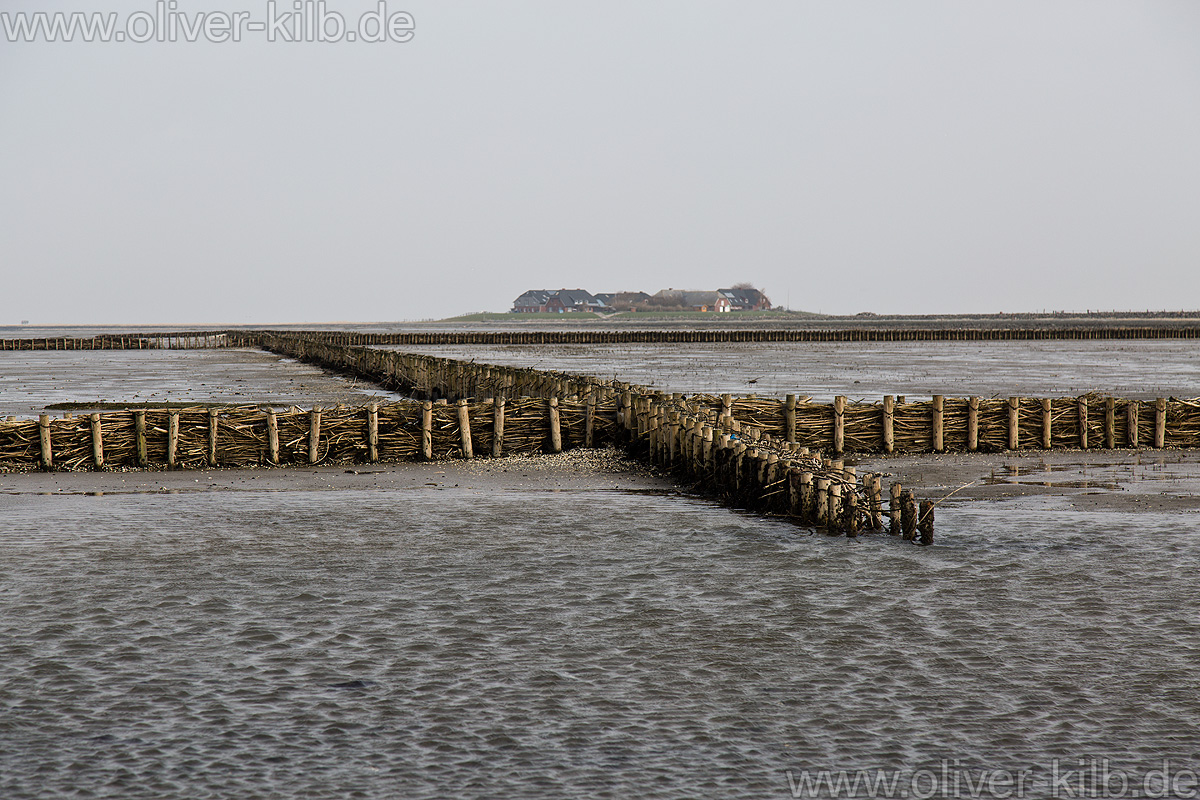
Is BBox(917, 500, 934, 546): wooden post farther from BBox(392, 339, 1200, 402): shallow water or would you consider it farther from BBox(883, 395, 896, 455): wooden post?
BBox(392, 339, 1200, 402): shallow water

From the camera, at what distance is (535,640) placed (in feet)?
30.9

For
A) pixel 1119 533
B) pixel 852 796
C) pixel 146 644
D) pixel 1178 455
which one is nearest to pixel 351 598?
pixel 146 644

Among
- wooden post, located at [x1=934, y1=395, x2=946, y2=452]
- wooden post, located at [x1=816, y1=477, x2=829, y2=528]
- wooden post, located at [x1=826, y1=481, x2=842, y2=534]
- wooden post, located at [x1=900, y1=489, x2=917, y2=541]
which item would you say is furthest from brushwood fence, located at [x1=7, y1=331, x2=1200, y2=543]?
wooden post, located at [x1=900, y1=489, x2=917, y2=541]

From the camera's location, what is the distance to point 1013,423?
2150 centimetres

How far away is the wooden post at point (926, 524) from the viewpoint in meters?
13.1

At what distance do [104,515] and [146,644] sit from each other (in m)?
6.70

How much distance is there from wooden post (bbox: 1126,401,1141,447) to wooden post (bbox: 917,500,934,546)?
1040 centimetres

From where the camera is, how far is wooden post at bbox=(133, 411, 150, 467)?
778 inches

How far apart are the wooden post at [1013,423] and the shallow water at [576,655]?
692 centimetres

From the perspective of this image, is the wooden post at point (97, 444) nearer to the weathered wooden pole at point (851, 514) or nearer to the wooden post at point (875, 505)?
the weathered wooden pole at point (851, 514)

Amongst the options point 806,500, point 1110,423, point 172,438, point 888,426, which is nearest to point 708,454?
point 806,500

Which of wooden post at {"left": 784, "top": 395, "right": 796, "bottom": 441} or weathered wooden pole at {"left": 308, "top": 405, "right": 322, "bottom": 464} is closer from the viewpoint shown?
weathered wooden pole at {"left": 308, "top": 405, "right": 322, "bottom": 464}

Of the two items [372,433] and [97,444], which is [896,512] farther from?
[97,444]
